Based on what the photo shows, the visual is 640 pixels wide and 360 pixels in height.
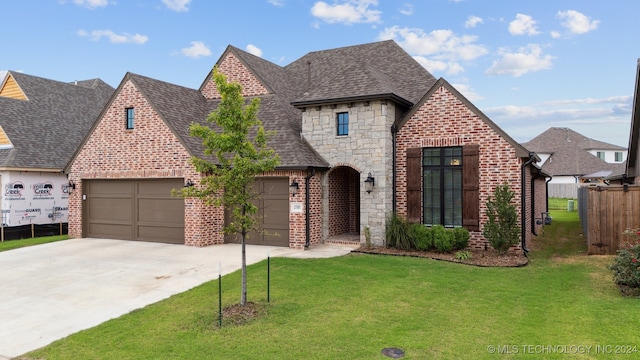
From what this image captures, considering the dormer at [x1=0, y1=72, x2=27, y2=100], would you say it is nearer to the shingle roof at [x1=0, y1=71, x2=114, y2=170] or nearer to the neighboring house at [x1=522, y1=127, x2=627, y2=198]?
the shingle roof at [x1=0, y1=71, x2=114, y2=170]

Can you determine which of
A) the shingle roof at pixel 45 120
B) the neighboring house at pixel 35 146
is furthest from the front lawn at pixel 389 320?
the shingle roof at pixel 45 120

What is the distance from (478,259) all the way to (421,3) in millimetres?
9893

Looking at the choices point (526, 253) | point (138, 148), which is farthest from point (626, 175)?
point (138, 148)

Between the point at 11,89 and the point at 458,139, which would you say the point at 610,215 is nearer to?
the point at 458,139

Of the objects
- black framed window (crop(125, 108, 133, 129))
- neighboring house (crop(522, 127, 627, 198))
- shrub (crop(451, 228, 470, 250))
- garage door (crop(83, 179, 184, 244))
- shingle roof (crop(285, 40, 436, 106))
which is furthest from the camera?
neighboring house (crop(522, 127, 627, 198))

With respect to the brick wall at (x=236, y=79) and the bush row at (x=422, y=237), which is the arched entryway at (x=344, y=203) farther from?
the brick wall at (x=236, y=79)

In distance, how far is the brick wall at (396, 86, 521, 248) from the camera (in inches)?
488

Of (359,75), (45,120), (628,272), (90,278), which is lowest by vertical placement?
(90,278)

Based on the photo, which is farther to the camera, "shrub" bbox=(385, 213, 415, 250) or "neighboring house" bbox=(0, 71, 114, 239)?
"neighboring house" bbox=(0, 71, 114, 239)

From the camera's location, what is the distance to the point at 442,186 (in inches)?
524

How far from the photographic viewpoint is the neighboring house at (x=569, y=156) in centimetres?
4588

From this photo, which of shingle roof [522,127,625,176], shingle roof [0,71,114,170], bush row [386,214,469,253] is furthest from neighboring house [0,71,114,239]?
shingle roof [522,127,625,176]

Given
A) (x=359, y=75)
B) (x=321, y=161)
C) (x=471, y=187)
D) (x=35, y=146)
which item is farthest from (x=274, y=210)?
(x=35, y=146)

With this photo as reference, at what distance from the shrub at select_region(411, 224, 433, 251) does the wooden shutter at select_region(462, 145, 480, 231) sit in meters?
1.24
